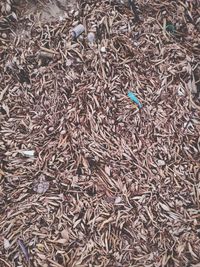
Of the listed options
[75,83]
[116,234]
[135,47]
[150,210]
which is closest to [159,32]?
[135,47]

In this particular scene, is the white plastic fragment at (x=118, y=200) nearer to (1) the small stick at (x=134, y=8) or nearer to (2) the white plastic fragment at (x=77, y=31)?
(2) the white plastic fragment at (x=77, y=31)

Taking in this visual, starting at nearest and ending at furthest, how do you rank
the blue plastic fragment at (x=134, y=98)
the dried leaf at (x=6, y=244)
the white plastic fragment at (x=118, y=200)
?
the dried leaf at (x=6, y=244) < the white plastic fragment at (x=118, y=200) < the blue plastic fragment at (x=134, y=98)

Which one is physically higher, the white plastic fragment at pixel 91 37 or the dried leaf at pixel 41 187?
the white plastic fragment at pixel 91 37

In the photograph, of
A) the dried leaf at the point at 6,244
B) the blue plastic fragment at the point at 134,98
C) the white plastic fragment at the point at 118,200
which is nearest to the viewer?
the dried leaf at the point at 6,244

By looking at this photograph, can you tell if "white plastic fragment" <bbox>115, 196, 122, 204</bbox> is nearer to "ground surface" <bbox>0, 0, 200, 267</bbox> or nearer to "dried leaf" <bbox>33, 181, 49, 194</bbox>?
"ground surface" <bbox>0, 0, 200, 267</bbox>

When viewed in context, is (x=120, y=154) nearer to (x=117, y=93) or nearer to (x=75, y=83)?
(x=117, y=93)

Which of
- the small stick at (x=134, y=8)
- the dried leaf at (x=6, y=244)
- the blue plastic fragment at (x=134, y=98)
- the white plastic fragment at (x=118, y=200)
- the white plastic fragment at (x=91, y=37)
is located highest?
the small stick at (x=134, y=8)

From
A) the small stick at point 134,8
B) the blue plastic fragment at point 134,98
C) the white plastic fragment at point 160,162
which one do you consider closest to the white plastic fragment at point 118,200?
the white plastic fragment at point 160,162

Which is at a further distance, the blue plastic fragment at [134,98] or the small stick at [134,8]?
the small stick at [134,8]
